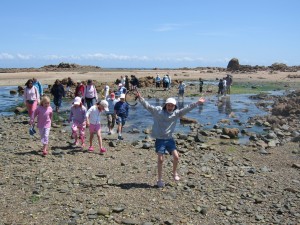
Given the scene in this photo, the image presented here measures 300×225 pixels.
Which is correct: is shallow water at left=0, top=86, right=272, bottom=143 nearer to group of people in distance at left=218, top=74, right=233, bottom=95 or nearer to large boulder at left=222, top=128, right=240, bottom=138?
large boulder at left=222, top=128, right=240, bottom=138

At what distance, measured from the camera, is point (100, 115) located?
13109 millimetres

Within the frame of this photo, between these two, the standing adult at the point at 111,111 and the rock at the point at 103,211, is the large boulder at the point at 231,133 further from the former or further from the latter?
the rock at the point at 103,211

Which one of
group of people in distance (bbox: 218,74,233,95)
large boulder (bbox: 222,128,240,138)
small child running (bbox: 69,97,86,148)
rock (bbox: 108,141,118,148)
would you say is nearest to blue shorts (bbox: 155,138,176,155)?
small child running (bbox: 69,97,86,148)

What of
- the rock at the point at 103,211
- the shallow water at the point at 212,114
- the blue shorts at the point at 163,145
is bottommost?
the shallow water at the point at 212,114

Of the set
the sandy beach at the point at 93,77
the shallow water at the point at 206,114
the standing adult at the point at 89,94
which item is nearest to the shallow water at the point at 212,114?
the shallow water at the point at 206,114

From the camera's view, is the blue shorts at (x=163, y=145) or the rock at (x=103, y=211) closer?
the rock at (x=103, y=211)

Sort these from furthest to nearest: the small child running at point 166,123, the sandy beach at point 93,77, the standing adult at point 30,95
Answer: the sandy beach at point 93,77 < the standing adult at point 30,95 < the small child running at point 166,123

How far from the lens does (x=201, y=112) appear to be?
1022 inches

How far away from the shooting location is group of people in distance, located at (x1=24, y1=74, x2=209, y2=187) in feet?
29.9

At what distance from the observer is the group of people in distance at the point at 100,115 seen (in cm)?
910

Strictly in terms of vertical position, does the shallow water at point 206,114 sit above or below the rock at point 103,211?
below

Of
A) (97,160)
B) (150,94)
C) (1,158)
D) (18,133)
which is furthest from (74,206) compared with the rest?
(150,94)

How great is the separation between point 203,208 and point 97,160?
4577 millimetres

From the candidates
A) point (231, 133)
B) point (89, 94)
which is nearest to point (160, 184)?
point (231, 133)
